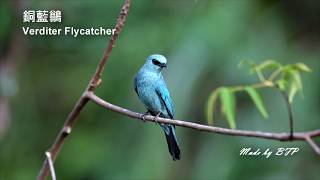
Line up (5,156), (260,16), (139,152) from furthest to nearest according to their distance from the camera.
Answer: (5,156), (260,16), (139,152)

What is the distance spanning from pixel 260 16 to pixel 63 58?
74.4 inches

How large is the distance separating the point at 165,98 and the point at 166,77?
828mm

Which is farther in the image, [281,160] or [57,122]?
[57,122]

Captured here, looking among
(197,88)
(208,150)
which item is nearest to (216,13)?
(197,88)

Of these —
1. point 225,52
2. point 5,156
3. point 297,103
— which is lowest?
point 5,156

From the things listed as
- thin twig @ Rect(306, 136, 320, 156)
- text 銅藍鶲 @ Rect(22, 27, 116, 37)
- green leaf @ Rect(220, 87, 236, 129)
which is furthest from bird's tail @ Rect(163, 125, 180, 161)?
text 銅藍鶲 @ Rect(22, 27, 116, 37)

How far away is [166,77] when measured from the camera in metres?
3.88

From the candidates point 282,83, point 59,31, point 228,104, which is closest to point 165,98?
point 228,104

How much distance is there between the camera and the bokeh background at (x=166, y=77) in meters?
4.29

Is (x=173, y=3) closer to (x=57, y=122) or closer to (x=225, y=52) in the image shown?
(x=225, y=52)

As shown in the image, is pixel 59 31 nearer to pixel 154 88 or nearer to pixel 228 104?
pixel 154 88

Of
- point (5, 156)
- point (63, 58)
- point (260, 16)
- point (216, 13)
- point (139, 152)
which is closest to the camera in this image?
point (139, 152)

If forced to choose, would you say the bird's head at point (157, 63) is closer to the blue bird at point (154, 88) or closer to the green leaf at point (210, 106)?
the blue bird at point (154, 88)

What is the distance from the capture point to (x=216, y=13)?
4.57 m
